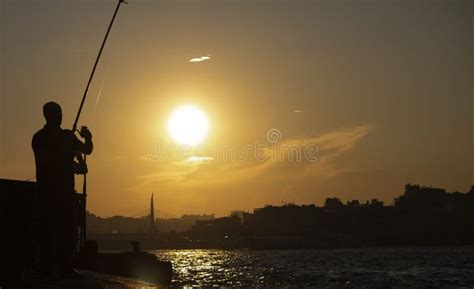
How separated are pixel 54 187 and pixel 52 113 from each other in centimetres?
121

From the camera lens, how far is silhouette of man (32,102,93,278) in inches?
385

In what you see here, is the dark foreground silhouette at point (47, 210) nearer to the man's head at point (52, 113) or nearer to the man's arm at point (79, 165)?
the man's head at point (52, 113)

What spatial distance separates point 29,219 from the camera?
1026 cm

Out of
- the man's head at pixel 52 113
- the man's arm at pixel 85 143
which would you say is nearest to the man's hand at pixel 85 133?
the man's arm at pixel 85 143

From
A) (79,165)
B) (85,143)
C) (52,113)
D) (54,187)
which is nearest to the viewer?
(54,187)

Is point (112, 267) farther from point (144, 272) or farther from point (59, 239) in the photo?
point (59, 239)

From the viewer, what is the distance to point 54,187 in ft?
32.0

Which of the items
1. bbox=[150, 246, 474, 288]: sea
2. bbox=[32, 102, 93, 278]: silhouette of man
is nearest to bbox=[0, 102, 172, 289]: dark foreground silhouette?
bbox=[32, 102, 93, 278]: silhouette of man

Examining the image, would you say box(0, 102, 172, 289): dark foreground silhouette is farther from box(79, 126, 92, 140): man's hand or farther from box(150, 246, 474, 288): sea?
box(150, 246, 474, 288): sea

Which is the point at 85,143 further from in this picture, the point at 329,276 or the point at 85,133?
the point at 329,276

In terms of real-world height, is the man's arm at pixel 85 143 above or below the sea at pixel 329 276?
above

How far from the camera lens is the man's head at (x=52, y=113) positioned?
9992mm

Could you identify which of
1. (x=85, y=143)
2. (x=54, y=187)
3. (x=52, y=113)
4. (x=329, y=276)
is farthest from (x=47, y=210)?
(x=329, y=276)

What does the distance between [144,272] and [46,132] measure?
60.4ft
